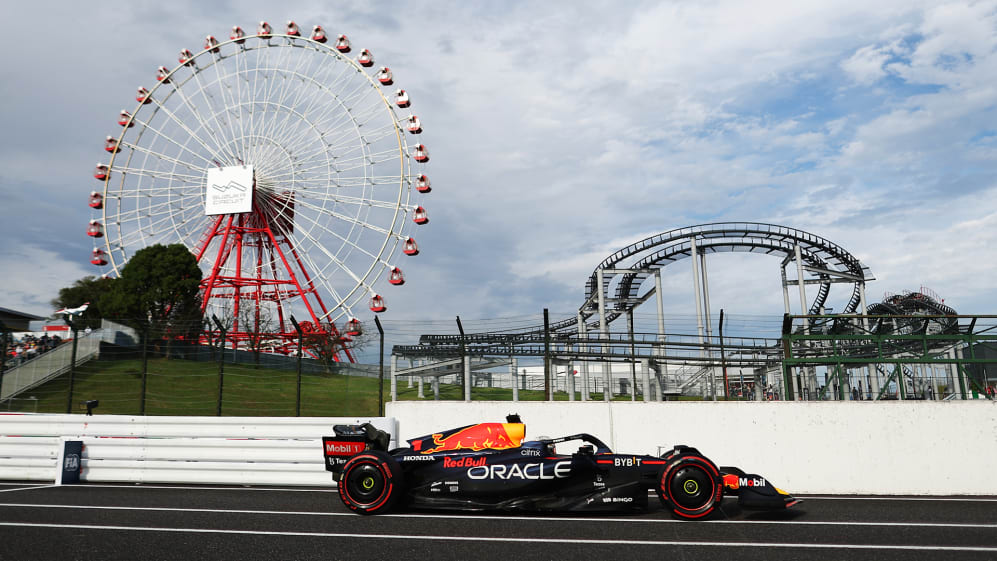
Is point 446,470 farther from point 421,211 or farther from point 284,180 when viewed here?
point 284,180

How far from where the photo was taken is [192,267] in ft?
110

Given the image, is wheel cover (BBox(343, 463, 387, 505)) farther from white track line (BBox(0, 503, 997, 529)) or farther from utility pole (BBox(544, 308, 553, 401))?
utility pole (BBox(544, 308, 553, 401))

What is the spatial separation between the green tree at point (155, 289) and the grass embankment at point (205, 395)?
6280 mm

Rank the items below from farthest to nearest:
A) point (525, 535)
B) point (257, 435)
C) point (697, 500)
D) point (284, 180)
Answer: point (284, 180), point (257, 435), point (697, 500), point (525, 535)

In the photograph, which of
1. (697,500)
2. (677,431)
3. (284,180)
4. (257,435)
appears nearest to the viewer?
(697,500)

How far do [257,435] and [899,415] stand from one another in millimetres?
9257

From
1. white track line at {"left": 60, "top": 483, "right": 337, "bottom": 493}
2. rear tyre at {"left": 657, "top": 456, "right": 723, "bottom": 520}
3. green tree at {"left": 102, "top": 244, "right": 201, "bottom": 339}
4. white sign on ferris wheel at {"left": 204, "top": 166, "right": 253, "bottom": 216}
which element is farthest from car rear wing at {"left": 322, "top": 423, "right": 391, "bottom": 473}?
white sign on ferris wheel at {"left": 204, "top": 166, "right": 253, "bottom": 216}

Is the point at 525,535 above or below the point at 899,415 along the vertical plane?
below

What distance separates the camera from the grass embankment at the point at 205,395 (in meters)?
18.7

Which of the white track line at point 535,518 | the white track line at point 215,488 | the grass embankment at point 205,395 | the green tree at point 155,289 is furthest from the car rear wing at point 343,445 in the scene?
the green tree at point 155,289

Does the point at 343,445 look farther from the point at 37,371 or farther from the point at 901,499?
the point at 37,371

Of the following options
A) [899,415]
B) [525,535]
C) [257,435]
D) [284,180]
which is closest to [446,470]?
[525,535]

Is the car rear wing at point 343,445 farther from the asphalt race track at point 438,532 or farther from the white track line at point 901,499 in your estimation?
the white track line at point 901,499

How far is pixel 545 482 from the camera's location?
650 centimetres
